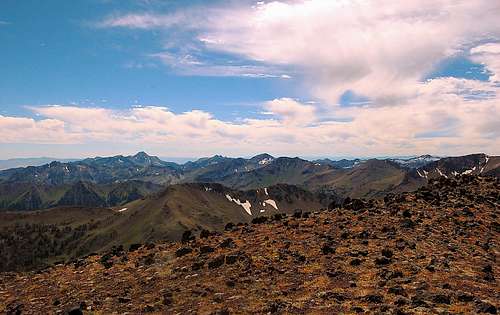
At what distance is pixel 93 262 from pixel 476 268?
3061 cm

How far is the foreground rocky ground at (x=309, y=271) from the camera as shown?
19.9 meters

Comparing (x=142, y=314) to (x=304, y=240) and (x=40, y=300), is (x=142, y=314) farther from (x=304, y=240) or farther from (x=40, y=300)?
(x=304, y=240)

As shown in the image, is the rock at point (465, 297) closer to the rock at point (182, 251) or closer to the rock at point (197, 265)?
the rock at point (197, 265)

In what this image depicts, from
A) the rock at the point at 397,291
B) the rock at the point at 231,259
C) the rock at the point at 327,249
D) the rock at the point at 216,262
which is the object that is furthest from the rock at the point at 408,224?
the rock at the point at 216,262

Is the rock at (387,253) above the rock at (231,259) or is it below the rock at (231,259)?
above

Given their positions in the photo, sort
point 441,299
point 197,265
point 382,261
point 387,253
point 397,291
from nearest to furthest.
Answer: point 441,299, point 397,291, point 382,261, point 387,253, point 197,265

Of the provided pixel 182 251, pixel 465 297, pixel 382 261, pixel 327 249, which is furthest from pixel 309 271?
pixel 182 251

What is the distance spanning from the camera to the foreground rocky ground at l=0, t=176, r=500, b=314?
65.4 ft

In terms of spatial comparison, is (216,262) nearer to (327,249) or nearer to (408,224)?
(327,249)

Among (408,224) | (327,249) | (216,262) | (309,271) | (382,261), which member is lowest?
(216,262)

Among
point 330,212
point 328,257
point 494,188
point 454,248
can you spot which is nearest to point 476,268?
point 454,248

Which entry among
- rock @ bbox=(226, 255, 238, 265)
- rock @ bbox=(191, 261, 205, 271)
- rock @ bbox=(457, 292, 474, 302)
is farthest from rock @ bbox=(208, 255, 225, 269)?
rock @ bbox=(457, 292, 474, 302)

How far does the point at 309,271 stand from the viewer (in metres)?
24.6

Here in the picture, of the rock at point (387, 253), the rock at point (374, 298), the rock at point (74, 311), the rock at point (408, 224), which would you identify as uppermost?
the rock at point (408, 224)
